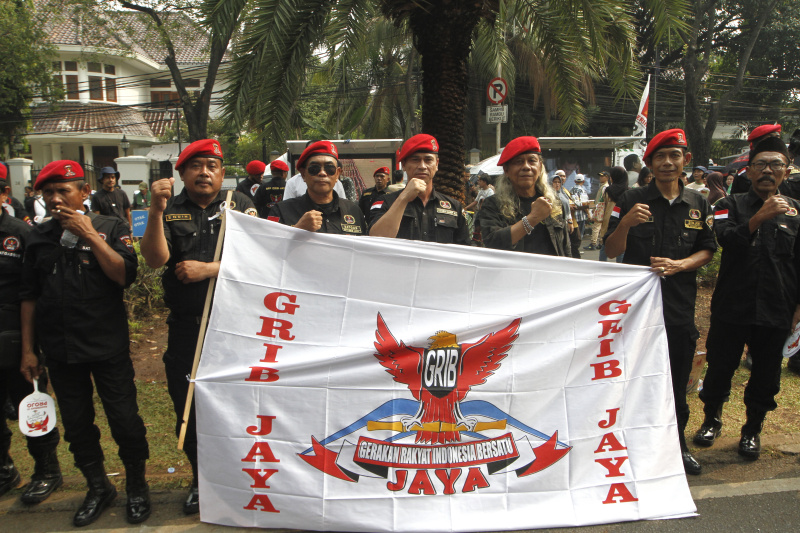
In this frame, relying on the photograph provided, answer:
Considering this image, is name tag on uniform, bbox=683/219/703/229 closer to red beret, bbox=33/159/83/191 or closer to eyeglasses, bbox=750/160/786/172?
eyeglasses, bbox=750/160/786/172

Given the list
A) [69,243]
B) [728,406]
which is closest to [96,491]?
[69,243]

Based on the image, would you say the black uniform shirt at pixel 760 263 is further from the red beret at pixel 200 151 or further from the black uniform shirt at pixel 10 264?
the black uniform shirt at pixel 10 264

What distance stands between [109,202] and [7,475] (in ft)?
19.9

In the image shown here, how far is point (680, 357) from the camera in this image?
367 cm

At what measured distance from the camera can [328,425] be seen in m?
3.02

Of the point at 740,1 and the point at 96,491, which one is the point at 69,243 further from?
the point at 740,1

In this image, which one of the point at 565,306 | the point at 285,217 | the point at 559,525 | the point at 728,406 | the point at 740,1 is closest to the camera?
the point at 559,525

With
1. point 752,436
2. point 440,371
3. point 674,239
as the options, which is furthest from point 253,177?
point 752,436

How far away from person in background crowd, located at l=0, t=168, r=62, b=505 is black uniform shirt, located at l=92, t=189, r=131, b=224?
5353 millimetres

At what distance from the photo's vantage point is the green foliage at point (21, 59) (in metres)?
18.9

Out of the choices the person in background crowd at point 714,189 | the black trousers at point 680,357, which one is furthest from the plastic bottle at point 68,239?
the person in background crowd at point 714,189

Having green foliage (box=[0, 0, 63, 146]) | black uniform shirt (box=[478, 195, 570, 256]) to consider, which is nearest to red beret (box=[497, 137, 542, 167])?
black uniform shirt (box=[478, 195, 570, 256])

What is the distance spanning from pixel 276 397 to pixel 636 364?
6.38 ft

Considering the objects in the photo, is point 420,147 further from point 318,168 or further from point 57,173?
point 57,173
